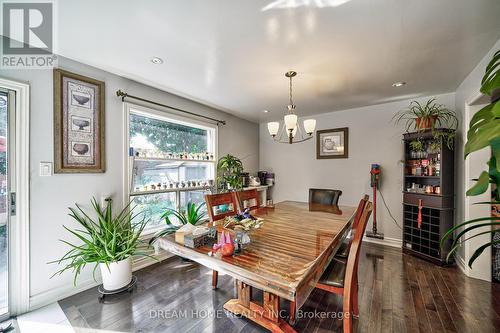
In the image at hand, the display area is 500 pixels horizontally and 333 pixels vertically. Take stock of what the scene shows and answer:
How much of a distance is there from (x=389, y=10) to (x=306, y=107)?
2.23m

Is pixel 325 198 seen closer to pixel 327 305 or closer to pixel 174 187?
pixel 327 305

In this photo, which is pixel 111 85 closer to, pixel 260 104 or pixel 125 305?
pixel 260 104

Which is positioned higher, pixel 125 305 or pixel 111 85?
pixel 111 85

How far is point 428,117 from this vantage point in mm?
2734

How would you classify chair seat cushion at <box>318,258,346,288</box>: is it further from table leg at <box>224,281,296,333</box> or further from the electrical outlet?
the electrical outlet

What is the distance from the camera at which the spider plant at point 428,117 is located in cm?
274

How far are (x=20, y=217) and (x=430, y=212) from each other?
4.61m

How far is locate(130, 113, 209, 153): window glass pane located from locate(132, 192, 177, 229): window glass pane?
2.22ft

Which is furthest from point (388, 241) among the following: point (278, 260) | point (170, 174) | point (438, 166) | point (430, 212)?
point (170, 174)

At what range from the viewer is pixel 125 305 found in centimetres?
192

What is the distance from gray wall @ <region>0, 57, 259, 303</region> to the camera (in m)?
1.88

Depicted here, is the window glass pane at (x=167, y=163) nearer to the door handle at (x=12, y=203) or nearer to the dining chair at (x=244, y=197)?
the door handle at (x=12, y=203)

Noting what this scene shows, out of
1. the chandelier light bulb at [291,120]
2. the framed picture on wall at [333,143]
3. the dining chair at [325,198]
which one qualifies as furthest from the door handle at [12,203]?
the framed picture on wall at [333,143]

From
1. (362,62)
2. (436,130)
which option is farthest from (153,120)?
(436,130)
